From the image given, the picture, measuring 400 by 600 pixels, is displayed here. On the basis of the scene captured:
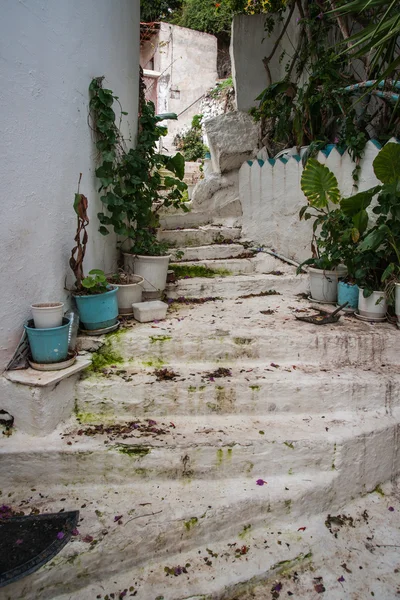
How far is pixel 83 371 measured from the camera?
2.66 m

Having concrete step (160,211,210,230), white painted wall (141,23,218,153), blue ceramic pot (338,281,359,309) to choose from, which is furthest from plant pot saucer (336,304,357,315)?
white painted wall (141,23,218,153)

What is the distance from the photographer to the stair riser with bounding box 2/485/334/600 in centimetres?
180

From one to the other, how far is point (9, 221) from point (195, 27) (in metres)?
12.0

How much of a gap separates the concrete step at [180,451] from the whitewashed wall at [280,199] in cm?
242

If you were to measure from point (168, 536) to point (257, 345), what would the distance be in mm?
1366

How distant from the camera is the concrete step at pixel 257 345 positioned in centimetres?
289

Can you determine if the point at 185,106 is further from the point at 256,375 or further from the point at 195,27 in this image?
the point at 256,375

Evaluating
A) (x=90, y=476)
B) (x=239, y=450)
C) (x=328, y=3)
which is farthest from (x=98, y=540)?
(x=328, y=3)

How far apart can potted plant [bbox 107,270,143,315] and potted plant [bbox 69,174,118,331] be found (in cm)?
40

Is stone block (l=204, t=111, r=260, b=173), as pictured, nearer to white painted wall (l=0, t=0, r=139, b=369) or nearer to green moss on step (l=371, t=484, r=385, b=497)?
white painted wall (l=0, t=0, r=139, b=369)

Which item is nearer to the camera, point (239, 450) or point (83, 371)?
point (239, 450)

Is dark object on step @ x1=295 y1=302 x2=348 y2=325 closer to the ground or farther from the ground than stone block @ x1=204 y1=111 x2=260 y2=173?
closer to the ground

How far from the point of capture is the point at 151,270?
382cm

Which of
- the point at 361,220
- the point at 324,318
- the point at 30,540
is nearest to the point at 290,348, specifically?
the point at 324,318
